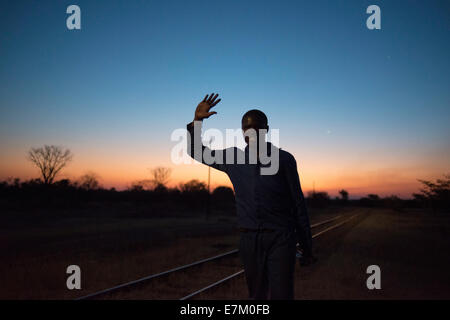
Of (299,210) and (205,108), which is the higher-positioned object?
(205,108)

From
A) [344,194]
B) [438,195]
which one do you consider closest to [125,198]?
[438,195]

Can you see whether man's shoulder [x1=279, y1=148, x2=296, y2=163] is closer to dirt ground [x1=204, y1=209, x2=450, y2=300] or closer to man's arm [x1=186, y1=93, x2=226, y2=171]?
man's arm [x1=186, y1=93, x2=226, y2=171]

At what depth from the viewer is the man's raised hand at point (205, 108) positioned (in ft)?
8.21

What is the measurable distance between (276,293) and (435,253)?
14.0 meters

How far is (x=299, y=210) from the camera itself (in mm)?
2150

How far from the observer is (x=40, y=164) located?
52.7 metres

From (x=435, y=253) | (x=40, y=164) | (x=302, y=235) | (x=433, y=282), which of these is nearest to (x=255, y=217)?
(x=302, y=235)

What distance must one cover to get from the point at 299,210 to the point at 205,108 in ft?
3.74

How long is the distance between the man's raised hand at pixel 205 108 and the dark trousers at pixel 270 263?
40.4 inches

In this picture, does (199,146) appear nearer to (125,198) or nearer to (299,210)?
(299,210)

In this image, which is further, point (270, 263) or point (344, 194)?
point (344, 194)

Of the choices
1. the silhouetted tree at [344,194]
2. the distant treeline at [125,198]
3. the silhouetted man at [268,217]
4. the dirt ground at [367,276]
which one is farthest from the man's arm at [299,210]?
the silhouetted tree at [344,194]

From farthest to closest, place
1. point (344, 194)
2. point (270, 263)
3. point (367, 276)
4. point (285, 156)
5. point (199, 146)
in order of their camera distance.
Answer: point (344, 194), point (367, 276), point (199, 146), point (285, 156), point (270, 263)
